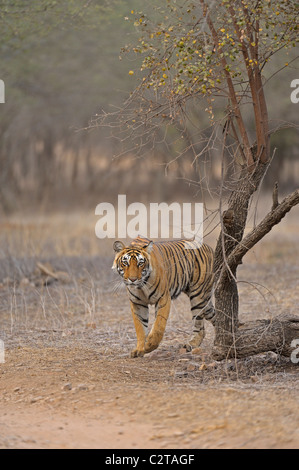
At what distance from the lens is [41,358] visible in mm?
6730

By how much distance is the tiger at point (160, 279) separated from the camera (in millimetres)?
6586

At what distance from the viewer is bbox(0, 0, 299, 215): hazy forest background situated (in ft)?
47.5

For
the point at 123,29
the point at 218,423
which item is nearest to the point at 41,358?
the point at 218,423

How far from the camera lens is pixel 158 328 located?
657cm

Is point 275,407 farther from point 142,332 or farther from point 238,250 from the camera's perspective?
point 142,332

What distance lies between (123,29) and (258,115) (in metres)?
11.2

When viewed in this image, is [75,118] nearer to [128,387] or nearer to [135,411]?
[128,387]

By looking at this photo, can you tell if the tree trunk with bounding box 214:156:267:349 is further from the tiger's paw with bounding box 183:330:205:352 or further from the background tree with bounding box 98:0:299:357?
the tiger's paw with bounding box 183:330:205:352

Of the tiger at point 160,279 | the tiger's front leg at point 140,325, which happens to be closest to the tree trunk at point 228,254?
the tiger at point 160,279

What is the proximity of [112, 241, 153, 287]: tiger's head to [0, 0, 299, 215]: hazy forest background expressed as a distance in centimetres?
664

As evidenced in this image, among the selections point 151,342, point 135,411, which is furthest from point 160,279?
point 135,411

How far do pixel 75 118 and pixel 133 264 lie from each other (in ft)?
48.0

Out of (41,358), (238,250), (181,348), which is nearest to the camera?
(238,250)
